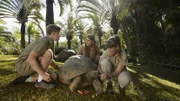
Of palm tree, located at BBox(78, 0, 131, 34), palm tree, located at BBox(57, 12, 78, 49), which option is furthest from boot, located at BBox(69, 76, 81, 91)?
palm tree, located at BBox(57, 12, 78, 49)

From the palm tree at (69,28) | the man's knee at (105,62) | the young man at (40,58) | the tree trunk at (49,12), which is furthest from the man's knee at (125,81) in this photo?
the palm tree at (69,28)

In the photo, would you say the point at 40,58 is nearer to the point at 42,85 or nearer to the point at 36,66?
the point at 36,66

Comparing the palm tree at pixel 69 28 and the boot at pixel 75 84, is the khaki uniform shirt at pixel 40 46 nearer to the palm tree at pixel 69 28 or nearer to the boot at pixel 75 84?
the boot at pixel 75 84

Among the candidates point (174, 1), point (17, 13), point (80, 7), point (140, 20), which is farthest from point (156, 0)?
point (17, 13)

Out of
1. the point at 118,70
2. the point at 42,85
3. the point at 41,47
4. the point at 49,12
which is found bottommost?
the point at 42,85

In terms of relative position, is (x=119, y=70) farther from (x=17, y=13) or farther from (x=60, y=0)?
(x=17, y=13)

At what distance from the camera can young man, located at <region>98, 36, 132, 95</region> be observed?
356 cm

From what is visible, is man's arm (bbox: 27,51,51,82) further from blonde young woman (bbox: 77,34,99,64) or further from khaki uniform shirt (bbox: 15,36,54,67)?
blonde young woman (bbox: 77,34,99,64)

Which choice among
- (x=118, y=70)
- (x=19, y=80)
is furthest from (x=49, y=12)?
(x=118, y=70)

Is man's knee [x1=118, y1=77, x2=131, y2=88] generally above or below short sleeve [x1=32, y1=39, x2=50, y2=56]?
below

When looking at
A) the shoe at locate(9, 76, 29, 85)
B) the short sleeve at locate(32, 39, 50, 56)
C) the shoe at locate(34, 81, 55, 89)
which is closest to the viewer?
the short sleeve at locate(32, 39, 50, 56)

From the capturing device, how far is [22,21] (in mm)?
20141

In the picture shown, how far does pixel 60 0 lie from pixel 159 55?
813cm

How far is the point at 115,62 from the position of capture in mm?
3832
